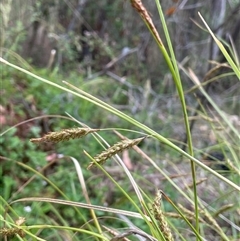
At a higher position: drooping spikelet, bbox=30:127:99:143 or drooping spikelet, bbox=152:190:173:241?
drooping spikelet, bbox=30:127:99:143

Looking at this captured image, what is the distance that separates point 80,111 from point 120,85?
119 cm

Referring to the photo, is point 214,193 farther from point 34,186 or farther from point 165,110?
point 165,110

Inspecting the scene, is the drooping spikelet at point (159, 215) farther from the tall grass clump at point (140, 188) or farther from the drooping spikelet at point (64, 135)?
the drooping spikelet at point (64, 135)

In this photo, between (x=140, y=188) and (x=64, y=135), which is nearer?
(x=64, y=135)

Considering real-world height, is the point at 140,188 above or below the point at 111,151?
below

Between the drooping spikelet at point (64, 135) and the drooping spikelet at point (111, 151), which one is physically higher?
the drooping spikelet at point (64, 135)

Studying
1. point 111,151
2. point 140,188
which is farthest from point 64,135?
point 140,188

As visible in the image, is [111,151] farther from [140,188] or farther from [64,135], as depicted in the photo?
[140,188]

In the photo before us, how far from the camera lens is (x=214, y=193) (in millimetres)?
1867

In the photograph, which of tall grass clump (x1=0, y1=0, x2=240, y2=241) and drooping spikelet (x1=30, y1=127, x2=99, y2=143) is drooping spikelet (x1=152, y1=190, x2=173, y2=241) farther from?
drooping spikelet (x1=30, y1=127, x2=99, y2=143)

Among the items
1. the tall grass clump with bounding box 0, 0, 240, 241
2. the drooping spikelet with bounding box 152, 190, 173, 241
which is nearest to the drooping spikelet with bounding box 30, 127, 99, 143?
the tall grass clump with bounding box 0, 0, 240, 241

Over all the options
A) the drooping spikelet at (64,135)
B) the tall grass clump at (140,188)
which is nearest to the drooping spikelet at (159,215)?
the tall grass clump at (140,188)

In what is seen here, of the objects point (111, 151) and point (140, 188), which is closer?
point (111, 151)

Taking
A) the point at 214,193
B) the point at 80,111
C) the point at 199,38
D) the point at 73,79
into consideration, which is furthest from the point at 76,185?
the point at 199,38
